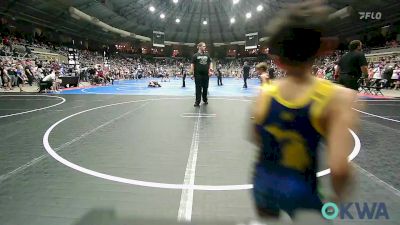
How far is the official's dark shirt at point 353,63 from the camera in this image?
688cm

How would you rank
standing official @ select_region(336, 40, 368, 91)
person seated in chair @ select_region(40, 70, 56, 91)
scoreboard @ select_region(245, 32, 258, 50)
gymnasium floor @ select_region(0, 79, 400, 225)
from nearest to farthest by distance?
gymnasium floor @ select_region(0, 79, 400, 225), standing official @ select_region(336, 40, 368, 91), person seated in chair @ select_region(40, 70, 56, 91), scoreboard @ select_region(245, 32, 258, 50)

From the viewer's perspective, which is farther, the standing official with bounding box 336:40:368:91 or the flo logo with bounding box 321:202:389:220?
the standing official with bounding box 336:40:368:91

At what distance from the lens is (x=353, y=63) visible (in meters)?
6.95

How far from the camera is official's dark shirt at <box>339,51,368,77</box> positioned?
688 centimetres

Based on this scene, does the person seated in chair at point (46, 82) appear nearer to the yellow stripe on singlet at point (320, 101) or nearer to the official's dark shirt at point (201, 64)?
the official's dark shirt at point (201, 64)

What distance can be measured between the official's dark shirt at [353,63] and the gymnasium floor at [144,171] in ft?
4.67

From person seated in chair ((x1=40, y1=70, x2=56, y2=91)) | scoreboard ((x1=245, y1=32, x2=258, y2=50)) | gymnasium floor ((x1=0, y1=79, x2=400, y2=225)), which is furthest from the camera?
scoreboard ((x1=245, y1=32, x2=258, y2=50))

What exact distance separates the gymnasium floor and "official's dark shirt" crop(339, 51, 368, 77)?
1.42 meters

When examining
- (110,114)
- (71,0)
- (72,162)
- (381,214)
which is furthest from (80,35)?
(381,214)

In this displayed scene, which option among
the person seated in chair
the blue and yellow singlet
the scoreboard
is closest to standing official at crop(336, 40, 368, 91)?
the blue and yellow singlet

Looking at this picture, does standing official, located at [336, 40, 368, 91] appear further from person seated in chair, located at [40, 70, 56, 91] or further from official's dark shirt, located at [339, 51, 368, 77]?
person seated in chair, located at [40, 70, 56, 91]

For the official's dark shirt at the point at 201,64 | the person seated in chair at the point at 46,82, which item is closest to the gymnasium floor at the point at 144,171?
the official's dark shirt at the point at 201,64

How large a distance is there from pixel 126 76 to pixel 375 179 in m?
35.8

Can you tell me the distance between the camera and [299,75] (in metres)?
1.45
